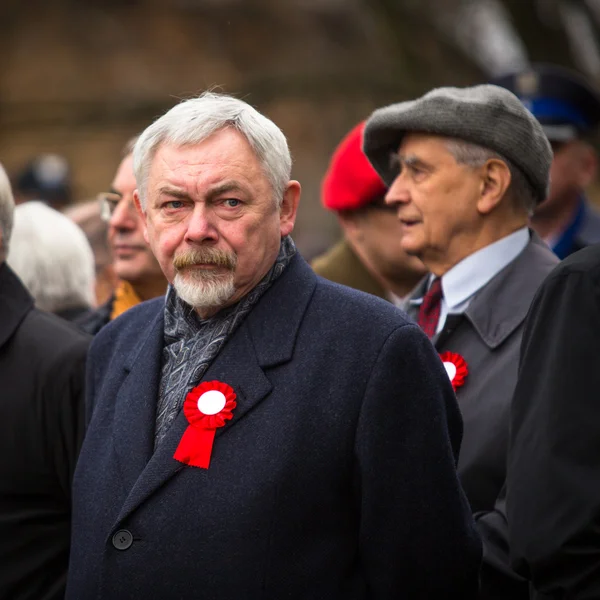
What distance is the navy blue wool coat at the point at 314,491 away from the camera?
2.98 metres

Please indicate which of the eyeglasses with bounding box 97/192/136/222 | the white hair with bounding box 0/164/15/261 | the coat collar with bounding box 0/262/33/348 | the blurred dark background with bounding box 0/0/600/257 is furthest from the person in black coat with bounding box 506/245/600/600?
the blurred dark background with bounding box 0/0/600/257

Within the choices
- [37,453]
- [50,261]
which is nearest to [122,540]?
[37,453]

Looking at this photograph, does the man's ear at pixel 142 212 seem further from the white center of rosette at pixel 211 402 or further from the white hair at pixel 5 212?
the white hair at pixel 5 212

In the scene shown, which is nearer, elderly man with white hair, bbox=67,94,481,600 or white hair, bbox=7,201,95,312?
elderly man with white hair, bbox=67,94,481,600

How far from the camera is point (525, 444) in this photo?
8.77 ft

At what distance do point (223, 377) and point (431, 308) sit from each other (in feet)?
3.65

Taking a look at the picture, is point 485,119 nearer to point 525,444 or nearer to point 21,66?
point 525,444

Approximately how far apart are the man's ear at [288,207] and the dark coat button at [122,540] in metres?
0.94

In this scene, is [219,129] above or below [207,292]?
above

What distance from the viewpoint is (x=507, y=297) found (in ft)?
12.3

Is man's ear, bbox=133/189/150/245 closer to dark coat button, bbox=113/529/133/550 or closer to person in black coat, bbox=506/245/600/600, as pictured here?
dark coat button, bbox=113/529/133/550

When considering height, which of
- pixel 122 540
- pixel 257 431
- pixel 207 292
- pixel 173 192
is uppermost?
pixel 173 192

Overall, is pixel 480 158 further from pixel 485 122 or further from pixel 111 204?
pixel 111 204

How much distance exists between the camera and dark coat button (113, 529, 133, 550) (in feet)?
10.1
